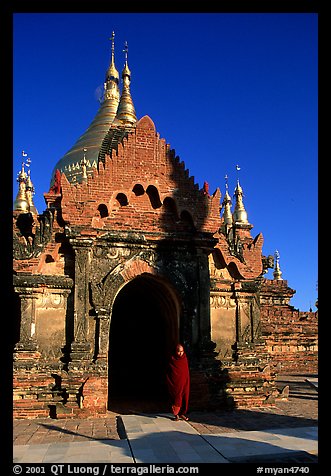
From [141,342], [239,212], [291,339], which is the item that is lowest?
[291,339]

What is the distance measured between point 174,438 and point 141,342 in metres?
8.79

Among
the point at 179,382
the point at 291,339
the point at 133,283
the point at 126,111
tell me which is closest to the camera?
the point at 179,382

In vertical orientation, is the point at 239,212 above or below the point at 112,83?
below

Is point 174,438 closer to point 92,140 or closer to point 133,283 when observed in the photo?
point 133,283

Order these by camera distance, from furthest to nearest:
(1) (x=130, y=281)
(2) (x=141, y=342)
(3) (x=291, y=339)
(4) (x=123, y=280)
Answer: (3) (x=291, y=339)
(2) (x=141, y=342)
(1) (x=130, y=281)
(4) (x=123, y=280)

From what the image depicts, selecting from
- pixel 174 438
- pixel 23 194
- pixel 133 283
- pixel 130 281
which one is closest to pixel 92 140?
pixel 23 194

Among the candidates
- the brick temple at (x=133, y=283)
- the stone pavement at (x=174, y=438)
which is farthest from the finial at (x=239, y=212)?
the stone pavement at (x=174, y=438)

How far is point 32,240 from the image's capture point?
11.7 meters

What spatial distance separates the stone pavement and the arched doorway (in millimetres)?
2355

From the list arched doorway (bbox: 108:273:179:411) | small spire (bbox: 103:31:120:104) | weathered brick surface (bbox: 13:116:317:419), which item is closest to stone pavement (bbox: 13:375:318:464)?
weathered brick surface (bbox: 13:116:317:419)

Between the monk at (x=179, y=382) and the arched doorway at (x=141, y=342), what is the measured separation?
1662 millimetres

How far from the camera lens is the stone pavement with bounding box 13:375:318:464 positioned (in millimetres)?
7098

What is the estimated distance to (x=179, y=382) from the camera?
10.4 metres

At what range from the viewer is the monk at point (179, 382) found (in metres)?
10.3
